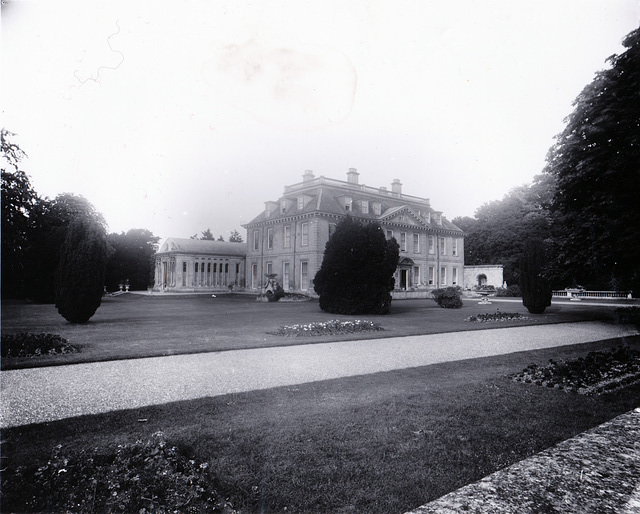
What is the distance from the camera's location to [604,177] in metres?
15.9

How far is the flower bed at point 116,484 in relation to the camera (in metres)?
3.29

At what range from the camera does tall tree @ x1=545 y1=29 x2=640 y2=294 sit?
50.1ft

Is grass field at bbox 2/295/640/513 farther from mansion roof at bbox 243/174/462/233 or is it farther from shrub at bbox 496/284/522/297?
shrub at bbox 496/284/522/297

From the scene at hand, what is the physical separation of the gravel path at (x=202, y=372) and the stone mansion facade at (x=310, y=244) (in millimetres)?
23207

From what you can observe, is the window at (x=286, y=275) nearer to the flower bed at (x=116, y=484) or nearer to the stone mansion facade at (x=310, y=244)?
the stone mansion facade at (x=310, y=244)

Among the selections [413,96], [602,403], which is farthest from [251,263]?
[602,403]

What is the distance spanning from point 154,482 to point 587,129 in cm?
1845

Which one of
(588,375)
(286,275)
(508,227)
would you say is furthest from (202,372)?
(508,227)

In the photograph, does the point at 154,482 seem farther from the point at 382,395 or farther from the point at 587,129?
the point at 587,129

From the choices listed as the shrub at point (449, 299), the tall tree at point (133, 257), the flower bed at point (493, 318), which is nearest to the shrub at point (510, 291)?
the shrub at point (449, 299)

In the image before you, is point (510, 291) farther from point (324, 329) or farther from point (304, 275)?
point (324, 329)

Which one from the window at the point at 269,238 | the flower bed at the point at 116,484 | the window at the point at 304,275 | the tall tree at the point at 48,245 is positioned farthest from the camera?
the window at the point at 269,238

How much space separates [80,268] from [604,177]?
62.7 feet

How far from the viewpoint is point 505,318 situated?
19.6m
